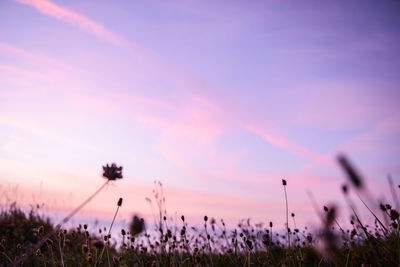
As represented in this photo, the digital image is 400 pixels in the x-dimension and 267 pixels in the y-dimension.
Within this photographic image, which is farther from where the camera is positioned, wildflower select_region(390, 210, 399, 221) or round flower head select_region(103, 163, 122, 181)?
round flower head select_region(103, 163, 122, 181)

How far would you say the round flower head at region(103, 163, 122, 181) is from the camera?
12.0 feet

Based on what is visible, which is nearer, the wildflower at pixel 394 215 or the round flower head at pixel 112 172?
the wildflower at pixel 394 215

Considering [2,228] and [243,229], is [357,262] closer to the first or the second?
[243,229]

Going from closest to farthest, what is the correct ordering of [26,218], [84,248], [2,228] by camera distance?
[84,248], [2,228], [26,218]

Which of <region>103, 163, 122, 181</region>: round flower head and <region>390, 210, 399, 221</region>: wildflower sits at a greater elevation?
<region>103, 163, 122, 181</region>: round flower head

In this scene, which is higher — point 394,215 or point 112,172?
point 112,172

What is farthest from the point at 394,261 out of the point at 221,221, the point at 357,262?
the point at 221,221

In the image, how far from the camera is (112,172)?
146 inches

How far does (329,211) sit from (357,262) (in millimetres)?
3796

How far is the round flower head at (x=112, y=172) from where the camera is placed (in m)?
3.65

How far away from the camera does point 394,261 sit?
3.07 m

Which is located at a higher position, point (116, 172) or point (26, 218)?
point (26, 218)

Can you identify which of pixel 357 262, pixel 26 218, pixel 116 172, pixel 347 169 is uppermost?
pixel 26 218

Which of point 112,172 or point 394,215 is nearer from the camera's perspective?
point 394,215
